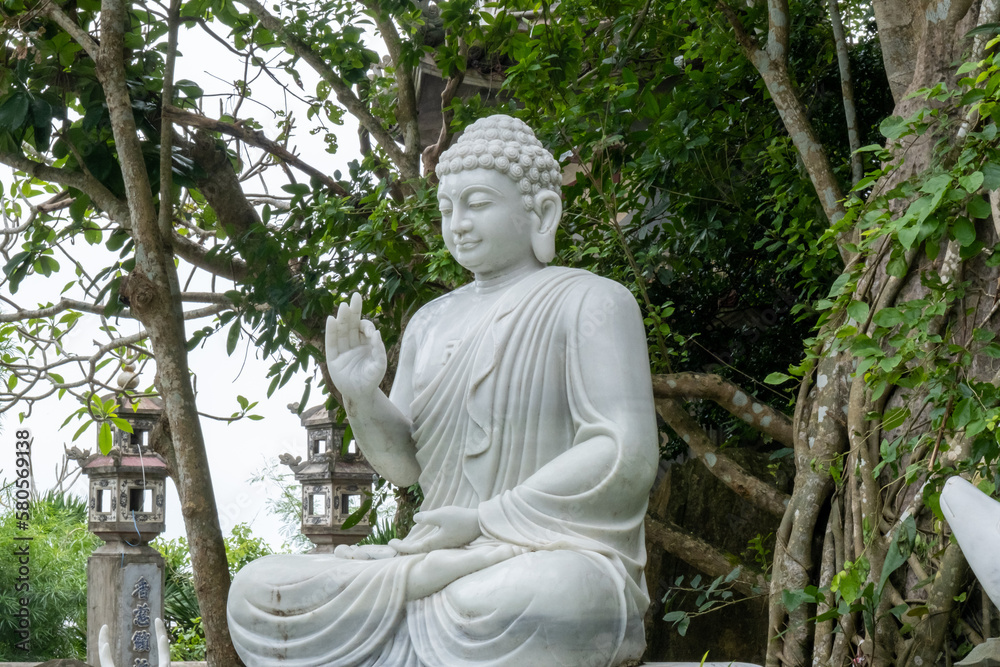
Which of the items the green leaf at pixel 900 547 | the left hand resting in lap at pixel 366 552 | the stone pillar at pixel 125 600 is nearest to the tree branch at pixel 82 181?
the stone pillar at pixel 125 600

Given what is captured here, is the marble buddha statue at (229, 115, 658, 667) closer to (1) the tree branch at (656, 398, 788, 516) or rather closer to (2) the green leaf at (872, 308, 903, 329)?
(2) the green leaf at (872, 308, 903, 329)

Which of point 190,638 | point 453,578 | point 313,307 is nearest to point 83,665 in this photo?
point 313,307

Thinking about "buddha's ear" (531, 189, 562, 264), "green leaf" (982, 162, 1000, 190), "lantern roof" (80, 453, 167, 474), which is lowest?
"lantern roof" (80, 453, 167, 474)

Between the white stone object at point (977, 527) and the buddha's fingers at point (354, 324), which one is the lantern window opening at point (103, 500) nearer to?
the buddha's fingers at point (354, 324)

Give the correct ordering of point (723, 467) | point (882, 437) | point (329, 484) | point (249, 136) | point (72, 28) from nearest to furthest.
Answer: point (882, 437), point (723, 467), point (72, 28), point (249, 136), point (329, 484)

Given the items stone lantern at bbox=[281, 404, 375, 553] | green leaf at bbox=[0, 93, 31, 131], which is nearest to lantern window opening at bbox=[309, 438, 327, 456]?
stone lantern at bbox=[281, 404, 375, 553]

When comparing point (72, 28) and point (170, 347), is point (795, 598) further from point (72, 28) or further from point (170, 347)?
point (72, 28)

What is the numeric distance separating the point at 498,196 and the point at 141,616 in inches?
177

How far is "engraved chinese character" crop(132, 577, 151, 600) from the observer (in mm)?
6582

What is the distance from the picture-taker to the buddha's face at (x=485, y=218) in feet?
10.2

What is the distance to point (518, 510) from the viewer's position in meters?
2.77

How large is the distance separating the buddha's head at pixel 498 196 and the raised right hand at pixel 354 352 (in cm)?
40

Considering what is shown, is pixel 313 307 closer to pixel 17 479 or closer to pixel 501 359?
pixel 501 359

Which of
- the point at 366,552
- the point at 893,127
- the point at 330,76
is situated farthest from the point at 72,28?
the point at 893,127
